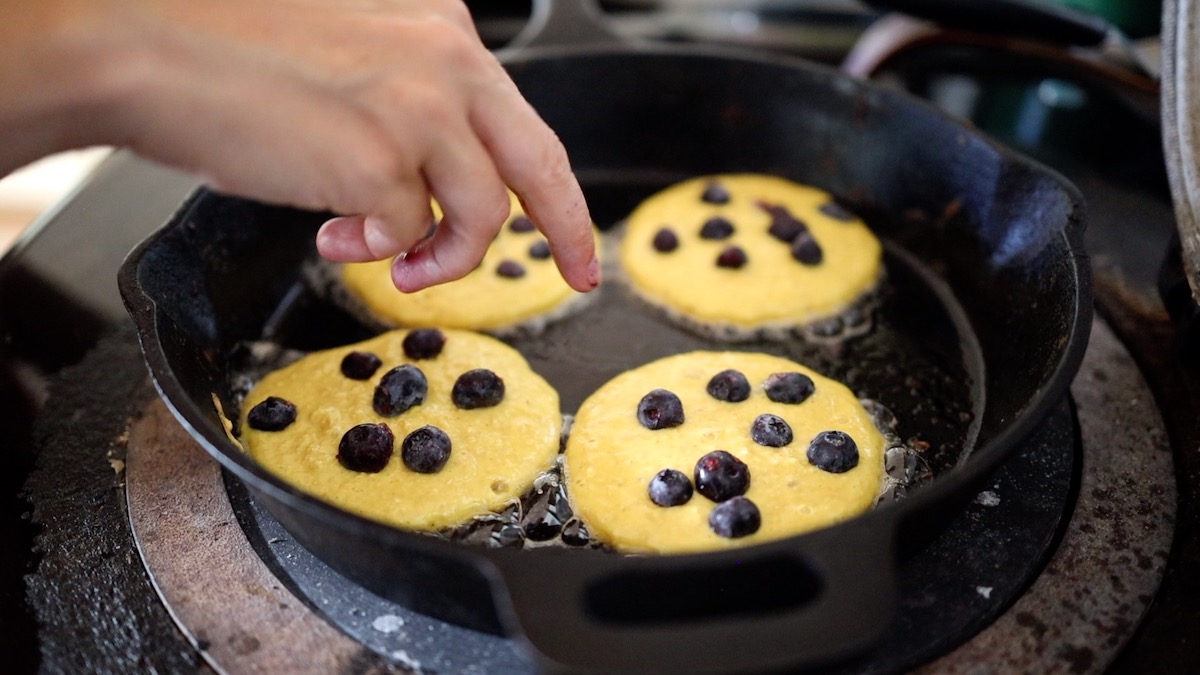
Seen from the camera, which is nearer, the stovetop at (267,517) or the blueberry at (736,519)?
the stovetop at (267,517)

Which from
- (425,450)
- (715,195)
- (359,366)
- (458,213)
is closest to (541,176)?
(458,213)

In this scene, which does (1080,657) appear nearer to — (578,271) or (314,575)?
(578,271)

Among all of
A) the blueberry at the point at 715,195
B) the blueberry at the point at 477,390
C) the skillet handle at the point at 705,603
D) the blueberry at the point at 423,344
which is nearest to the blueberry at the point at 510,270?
the blueberry at the point at 423,344

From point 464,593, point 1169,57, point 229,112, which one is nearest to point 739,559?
point 464,593

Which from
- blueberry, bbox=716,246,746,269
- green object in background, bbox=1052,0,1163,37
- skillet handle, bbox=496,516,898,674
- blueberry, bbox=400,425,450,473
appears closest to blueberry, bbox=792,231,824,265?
blueberry, bbox=716,246,746,269

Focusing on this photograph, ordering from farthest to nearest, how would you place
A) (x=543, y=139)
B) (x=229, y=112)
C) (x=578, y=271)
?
(x=578, y=271)
(x=543, y=139)
(x=229, y=112)

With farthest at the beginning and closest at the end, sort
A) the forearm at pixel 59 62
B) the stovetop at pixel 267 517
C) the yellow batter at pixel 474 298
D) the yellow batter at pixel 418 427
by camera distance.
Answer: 1. the yellow batter at pixel 474 298
2. the yellow batter at pixel 418 427
3. the stovetop at pixel 267 517
4. the forearm at pixel 59 62

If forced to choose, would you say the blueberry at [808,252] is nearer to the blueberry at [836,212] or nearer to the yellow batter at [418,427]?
the blueberry at [836,212]
